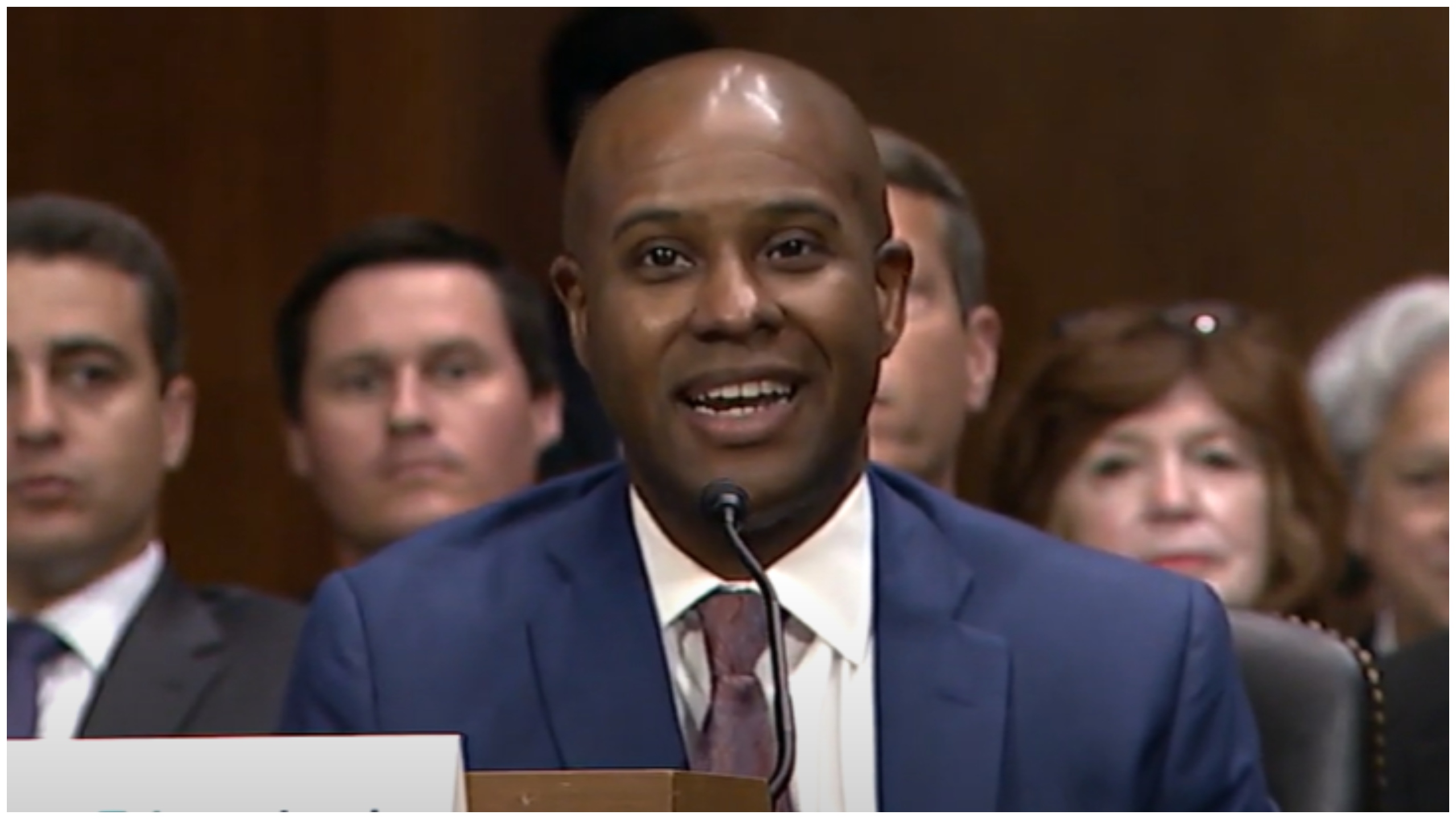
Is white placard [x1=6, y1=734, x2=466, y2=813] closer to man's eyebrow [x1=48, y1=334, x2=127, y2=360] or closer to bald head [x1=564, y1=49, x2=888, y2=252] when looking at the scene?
bald head [x1=564, y1=49, x2=888, y2=252]

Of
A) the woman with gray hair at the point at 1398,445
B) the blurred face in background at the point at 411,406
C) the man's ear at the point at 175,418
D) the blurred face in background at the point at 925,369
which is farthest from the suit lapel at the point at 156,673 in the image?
the woman with gray hair at the point at 1398,445

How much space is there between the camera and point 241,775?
5.12 ft

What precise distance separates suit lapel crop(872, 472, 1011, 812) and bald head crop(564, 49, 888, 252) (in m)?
0.25

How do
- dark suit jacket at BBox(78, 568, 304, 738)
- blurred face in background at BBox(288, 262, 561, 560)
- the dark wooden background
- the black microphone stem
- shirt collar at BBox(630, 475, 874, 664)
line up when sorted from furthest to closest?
the dark wooden background, blurred face in background at BBox(288, 262, 561, 560), dark suit jacket at BBox(78, 568, 304, 738), shirt collar at BBox(630, 475, 874, 664), the black microphone stem

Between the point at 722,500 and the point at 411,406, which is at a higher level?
the point at 411,406

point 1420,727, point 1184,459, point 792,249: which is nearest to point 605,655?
point 792,249

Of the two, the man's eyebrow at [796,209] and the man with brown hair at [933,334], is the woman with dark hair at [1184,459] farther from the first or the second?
the man's eyebrow at [796,209]

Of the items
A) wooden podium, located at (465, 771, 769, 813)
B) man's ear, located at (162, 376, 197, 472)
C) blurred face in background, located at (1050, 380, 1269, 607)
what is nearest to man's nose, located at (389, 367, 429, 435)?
man's ear, located at (162, 376, 197, 472)

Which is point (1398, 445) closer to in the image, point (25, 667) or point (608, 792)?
point (25, 667)

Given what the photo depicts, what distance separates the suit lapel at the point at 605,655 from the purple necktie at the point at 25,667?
2.94 feet

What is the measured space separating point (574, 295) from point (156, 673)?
0.96 m

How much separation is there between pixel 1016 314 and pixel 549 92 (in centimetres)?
89

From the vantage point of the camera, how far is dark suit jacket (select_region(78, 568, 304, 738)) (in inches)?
106

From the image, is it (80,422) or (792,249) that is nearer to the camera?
(792,249)
